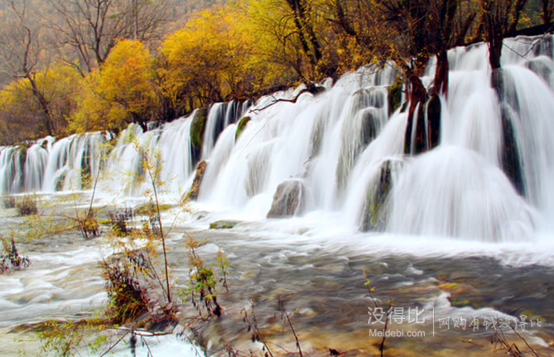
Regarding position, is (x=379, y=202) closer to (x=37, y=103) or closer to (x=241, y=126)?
(x=241, y=126)

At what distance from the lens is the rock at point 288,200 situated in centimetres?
1041

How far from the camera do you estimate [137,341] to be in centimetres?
371

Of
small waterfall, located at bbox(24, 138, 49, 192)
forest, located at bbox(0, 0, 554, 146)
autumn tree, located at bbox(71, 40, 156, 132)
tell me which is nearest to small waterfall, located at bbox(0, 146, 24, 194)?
small waterfall, located at bbox(24, 138, 49, 192)

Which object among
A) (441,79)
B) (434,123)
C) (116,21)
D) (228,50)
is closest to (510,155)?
(434,123)

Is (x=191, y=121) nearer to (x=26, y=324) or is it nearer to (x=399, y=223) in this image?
(x=399, y=223)

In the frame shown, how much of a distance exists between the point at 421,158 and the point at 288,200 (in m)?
3.82

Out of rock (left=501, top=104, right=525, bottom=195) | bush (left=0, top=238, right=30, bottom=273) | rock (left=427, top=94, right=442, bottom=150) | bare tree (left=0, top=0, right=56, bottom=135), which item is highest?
bare tree (left=0, top=0, right=56, bottom=135)

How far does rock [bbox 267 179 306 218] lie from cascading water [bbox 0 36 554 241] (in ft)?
0.20

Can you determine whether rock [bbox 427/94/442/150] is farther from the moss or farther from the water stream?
the moss

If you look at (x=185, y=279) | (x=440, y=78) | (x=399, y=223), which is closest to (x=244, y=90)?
(x=440, y=78)

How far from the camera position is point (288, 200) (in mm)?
10539

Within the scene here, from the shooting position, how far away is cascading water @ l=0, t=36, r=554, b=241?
7012mm

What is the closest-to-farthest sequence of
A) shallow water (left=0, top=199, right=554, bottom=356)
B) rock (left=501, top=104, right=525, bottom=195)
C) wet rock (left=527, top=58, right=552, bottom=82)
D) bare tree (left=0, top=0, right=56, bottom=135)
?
shallow water (left=0, top=199, right=554, bottom=356), rock (left=501, top=104, right=525, bottom=195), wet rock (left=527, top=58, right=552, bottom=82), bare tree (left=0, top=0, right=56, bottom=135)

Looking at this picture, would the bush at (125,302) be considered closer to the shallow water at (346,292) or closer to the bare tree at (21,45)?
the shallow water at (346,292)
